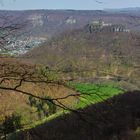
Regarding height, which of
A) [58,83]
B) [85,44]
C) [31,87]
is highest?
[58,83]

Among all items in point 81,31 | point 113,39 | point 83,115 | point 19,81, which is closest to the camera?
point 83,115

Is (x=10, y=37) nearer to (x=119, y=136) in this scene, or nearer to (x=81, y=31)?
(x=119, y=136)

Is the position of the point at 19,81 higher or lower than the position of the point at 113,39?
higher

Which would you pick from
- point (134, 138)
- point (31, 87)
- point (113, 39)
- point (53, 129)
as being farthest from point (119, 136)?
point (113, 39)

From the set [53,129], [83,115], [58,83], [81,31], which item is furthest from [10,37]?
[81,31]

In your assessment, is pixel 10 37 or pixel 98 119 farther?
pixel 10 37

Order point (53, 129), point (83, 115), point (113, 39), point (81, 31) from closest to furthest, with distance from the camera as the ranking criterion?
point (83, 115), point (53, 129), point (113, 39), point (81, 31)

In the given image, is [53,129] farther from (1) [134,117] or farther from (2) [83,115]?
(2) [83,115]
